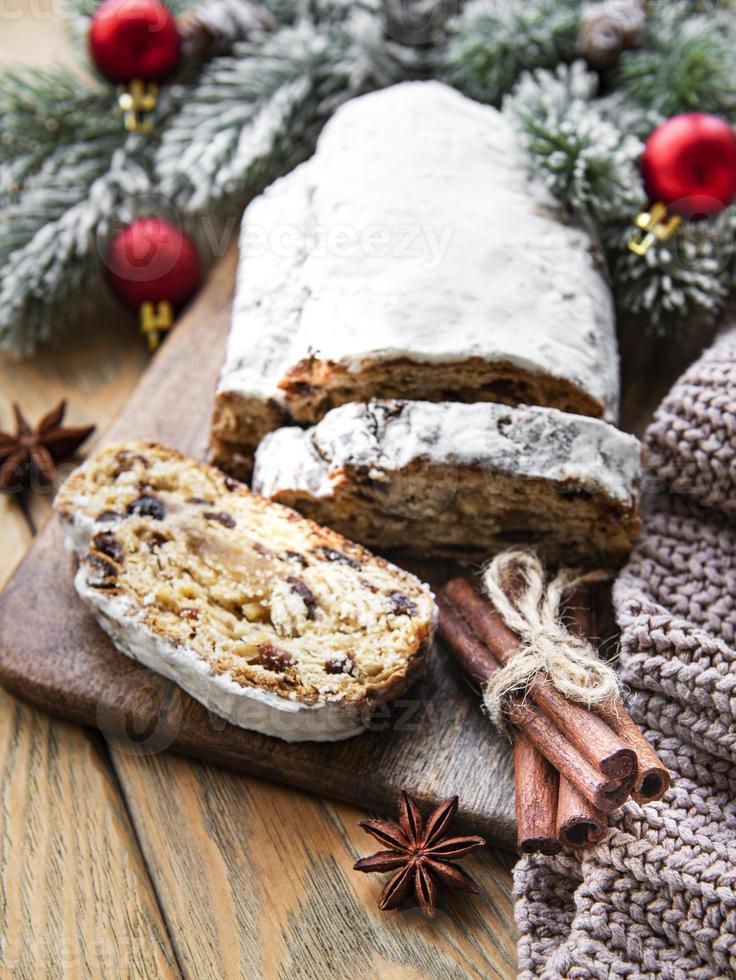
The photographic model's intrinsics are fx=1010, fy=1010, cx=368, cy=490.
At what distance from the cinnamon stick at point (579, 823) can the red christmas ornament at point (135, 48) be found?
199 centimetres

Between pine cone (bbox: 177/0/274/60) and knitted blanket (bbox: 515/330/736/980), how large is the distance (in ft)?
5.01

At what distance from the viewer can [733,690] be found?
1626mm

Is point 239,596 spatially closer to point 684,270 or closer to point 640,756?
point 640,756

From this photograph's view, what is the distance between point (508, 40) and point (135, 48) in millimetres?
940

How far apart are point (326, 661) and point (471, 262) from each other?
84 cm

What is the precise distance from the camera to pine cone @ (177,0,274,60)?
2650 millimetres

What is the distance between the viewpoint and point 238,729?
1830 millimetres

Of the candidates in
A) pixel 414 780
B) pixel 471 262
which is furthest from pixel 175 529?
pixel 471 262

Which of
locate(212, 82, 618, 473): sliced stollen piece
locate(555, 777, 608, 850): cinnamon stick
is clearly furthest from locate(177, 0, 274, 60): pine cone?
locate(555, 777, 608, 850): cinnamon stick

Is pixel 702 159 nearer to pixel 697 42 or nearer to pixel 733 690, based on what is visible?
pixel 697 42

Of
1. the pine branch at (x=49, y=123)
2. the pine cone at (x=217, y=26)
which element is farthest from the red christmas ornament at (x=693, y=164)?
the pine branch at (x=49, y=123)

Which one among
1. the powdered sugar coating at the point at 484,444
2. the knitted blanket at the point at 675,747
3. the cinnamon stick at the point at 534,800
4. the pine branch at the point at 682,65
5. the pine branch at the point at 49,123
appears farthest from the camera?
the pine branch at the point at 49,123

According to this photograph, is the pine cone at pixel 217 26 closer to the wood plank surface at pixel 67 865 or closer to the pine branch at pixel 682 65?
the pine branch at pixel 682 65

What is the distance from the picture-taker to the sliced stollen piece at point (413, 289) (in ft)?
6.40
